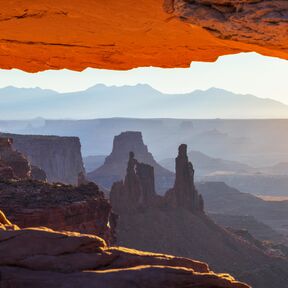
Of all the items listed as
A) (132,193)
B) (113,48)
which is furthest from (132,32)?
(132,193)

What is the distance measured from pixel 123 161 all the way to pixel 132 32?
430ft

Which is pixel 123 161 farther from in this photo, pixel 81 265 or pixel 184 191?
pixel 81 265

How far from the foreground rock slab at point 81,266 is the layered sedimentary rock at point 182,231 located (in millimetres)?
42517

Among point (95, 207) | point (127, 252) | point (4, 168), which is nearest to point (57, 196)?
point (95, 207)

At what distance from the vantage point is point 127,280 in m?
8.24

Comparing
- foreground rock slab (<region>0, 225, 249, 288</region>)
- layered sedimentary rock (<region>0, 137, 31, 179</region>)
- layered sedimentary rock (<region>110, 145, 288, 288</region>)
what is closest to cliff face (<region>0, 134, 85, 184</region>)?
layered sedimentary rock (<region>0, 137, 31, 179</region>)

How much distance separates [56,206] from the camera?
105ft

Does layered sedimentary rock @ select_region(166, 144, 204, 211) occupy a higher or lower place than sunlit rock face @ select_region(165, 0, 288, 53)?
lower

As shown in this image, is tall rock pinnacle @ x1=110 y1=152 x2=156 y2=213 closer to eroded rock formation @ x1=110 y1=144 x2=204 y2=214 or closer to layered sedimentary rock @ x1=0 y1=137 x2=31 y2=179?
eroded rock formation @ x1=110 y1=144 x2=204 y2=214

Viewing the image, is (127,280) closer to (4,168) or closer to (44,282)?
(44,282)

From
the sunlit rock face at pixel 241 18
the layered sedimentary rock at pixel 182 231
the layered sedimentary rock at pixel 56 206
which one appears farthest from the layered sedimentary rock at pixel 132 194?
the sunlit rock face at pixel 241 18

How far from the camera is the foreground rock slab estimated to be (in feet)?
26.9

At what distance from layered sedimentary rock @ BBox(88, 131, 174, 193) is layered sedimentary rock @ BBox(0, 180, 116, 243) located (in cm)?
9611

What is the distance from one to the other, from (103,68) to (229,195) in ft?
376
